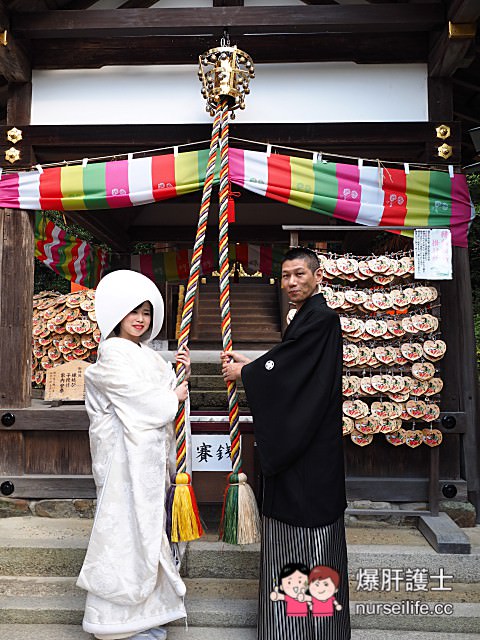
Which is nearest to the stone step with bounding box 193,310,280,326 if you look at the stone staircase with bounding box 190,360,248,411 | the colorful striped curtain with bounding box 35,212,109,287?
the colorful striped curtain with bounding box 35,212,109,287

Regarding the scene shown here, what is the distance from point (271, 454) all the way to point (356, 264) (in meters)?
2.35

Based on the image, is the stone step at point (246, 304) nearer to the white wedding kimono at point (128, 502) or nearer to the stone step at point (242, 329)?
the stone step at point (242, 329)

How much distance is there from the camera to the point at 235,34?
5.40 m

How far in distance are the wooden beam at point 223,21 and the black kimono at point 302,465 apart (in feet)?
11.1

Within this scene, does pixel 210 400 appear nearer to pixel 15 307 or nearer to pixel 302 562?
pixel 15 307

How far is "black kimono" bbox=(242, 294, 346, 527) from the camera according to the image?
3.16m

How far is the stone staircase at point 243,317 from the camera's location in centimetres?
1073

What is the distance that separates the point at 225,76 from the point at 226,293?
2035 mm

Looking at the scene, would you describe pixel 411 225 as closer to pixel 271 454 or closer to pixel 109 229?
pixel 271 454

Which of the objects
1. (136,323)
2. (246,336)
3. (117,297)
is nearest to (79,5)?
(117,297)

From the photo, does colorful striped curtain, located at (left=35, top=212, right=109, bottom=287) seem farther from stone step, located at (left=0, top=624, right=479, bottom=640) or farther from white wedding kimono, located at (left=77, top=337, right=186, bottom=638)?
stone step, located at (left=0, top=624, right=479, bottom=640)

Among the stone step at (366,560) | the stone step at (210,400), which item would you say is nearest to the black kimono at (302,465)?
the stone step at (366,560)

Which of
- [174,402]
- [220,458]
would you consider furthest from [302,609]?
[220,458]

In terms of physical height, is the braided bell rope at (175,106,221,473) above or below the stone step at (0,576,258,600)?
above
